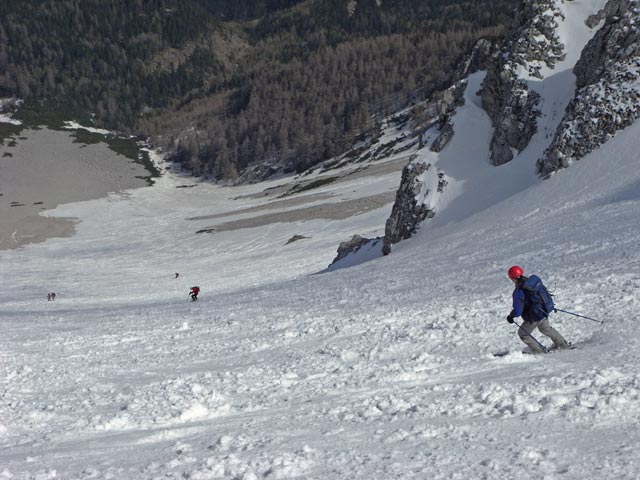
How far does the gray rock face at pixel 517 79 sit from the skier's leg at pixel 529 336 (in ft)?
91.3

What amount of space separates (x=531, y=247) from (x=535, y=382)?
14.2 m

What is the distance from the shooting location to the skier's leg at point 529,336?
10.1 m

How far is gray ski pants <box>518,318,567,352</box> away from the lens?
10.0m

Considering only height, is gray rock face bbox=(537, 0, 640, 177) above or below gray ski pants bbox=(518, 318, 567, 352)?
above

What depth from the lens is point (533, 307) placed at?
10078mm

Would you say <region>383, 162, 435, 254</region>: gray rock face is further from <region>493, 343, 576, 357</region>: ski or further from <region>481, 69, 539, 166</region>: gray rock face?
<region>493, 343, 576, 357</region>: ski

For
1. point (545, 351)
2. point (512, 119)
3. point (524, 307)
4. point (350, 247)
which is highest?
point (512, 119)

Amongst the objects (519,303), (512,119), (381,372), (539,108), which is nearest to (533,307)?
(519,303)

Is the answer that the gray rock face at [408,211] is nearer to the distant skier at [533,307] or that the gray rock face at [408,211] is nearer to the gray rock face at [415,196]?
the gray rock face at [415,196]

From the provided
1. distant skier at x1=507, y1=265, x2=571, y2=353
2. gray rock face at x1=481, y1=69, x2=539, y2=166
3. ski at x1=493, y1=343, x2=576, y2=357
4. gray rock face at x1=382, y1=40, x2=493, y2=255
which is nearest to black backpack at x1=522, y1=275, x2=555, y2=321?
distant skier at x1=507, y1=265, x2=571, y2=353

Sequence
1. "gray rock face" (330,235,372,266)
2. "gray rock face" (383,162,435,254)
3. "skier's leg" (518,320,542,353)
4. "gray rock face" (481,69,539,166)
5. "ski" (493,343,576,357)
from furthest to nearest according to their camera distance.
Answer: "gray rock face" (330,235,372,266)
"gray rock face" (383,162,435,254)
"gray rock face" (481,69,539,166)
"skier's leg" (518,320,542,353)
"ski" (493,343,576,357)

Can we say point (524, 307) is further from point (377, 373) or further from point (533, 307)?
point (377, 373)

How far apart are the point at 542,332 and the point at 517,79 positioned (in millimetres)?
31486

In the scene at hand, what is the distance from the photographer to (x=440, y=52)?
634ft
